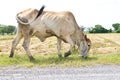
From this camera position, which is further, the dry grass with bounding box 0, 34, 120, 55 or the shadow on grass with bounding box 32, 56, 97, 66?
the dry grass with bounding box 0, 34, 120, 55

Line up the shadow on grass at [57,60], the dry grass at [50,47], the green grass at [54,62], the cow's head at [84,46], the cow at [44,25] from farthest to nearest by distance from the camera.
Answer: the dry grass at [50,47] < the cow's head at [84,46] < the cow at [44,25] < the shadow on grass at [57,60] < the green grass at [54,62]

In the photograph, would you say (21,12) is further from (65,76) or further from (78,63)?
(65,76)

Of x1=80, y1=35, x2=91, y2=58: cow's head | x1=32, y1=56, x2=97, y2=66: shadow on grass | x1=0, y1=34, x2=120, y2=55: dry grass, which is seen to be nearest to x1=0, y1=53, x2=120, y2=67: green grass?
x1=32, y1=56, x2=97, y2=66: shadow on grass

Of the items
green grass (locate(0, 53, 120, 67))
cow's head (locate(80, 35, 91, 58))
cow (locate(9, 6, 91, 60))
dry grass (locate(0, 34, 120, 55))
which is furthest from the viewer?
dry grass (locate(0, 34, 120, 55))

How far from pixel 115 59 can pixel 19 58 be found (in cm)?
414

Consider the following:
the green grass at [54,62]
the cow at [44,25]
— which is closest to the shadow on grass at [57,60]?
the green grass at [54,62]

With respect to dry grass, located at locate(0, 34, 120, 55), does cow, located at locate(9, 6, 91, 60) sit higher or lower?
higher

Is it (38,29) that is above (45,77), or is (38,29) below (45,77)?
above

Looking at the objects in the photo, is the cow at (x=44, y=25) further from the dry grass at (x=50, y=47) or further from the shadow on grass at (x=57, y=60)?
the dry grass at (x=50, y=47)

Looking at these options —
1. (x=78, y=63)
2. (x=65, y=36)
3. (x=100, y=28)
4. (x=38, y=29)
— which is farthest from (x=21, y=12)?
(x=100, y=28)

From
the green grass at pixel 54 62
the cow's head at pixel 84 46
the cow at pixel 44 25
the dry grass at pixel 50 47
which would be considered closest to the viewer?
the green grass at pixel 54 62

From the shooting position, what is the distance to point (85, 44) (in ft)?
60.2

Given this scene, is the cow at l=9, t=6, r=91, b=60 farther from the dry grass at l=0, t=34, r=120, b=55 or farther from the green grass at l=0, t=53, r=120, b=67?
the dry grass at l=0, t=34, r=120, b=55

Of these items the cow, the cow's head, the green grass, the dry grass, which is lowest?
the dry grass
